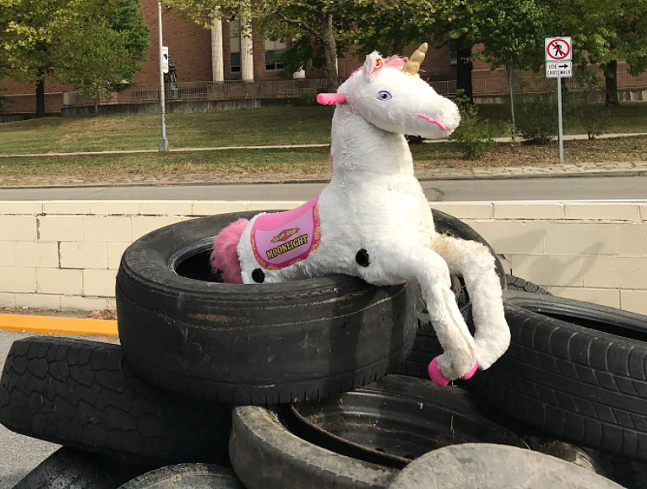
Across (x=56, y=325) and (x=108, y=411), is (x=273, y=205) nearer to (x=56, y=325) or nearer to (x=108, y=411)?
(x=56, y=325)

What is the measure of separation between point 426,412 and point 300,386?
Result: 838mm

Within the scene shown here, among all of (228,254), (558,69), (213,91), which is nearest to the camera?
(228,254)

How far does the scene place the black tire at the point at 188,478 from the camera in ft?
8.53

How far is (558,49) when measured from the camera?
18703mm

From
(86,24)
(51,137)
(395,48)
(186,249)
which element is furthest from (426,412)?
(51,137)

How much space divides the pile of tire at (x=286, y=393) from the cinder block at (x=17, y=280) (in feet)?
12.6

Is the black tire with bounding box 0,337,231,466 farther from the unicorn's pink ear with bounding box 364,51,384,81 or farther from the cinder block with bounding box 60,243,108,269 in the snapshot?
the cinder block with bounding box 60,243,108,269

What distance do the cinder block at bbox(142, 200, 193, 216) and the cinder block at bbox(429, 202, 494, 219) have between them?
2369 millimetres

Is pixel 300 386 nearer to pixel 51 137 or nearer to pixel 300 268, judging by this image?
pixel 300 268

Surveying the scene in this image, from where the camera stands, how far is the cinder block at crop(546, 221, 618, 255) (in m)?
5.71

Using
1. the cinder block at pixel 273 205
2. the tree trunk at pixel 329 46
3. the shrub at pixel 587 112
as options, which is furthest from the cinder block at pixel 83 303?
the shrub at pixel 587 112

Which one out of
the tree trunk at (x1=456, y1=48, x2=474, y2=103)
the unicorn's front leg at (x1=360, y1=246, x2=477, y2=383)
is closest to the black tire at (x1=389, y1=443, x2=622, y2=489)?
the unicorn's front leg at (x1=360, y1=246, x2=477, y2=383)

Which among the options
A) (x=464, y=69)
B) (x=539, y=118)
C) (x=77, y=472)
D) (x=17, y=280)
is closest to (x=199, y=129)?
(x=464, y=69)

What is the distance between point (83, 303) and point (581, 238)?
194 inches
